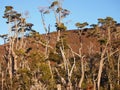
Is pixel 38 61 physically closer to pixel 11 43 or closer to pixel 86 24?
pixel 86 24

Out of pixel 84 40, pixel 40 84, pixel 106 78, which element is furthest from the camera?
pixel 84 40

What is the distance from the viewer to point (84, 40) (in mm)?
93875

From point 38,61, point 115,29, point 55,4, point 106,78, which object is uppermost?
point 55,4

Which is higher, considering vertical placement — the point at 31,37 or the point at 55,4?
the point at 55,4

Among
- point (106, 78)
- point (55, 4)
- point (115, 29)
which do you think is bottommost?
point (106, 78)

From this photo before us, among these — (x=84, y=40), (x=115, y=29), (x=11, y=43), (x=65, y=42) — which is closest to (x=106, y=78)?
(x=115, y=29)

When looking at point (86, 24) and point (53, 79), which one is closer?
point (53, 79)

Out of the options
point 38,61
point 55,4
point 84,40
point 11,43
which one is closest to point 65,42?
point 38,61

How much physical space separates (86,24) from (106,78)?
7.54 meters

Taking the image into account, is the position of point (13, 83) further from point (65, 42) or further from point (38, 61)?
point (65, 42)

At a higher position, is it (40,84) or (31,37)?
(31,37)

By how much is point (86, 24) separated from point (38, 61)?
27.3ft

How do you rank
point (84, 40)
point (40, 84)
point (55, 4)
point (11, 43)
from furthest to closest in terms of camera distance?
point (84, 40)
point (11, 43)
point (55, 4)
point (40, 84)

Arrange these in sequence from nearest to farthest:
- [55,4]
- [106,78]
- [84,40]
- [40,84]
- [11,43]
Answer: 1. [40,84]
2. [55,4]
3. [106,78]
4. [11,43]
5. [84,40]
